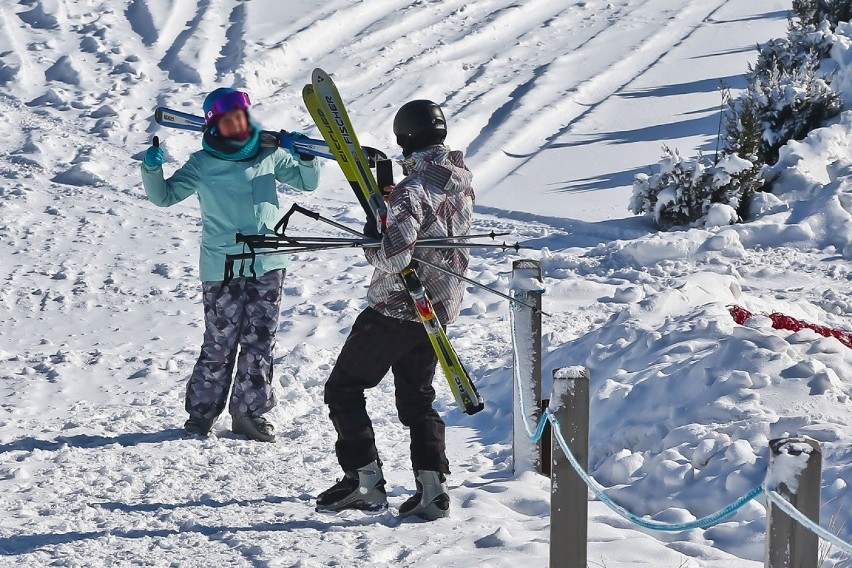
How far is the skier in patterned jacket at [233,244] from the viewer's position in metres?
5.17

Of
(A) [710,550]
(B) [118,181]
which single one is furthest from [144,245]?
(A) [710,550]

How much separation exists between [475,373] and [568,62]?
9883 millimetres

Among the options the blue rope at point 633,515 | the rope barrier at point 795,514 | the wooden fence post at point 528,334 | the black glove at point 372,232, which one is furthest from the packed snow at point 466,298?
the rope barrier at point 795,514

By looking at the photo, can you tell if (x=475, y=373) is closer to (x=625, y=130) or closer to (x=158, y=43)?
(x=625, y=130)

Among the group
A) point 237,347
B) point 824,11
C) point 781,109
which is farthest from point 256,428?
point 824,11

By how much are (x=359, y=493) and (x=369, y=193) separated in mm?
1230

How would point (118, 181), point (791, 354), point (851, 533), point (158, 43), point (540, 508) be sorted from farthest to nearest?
point (158, 43), point (118, 181), point (791, 354), point (540, 508), point (851, 533)

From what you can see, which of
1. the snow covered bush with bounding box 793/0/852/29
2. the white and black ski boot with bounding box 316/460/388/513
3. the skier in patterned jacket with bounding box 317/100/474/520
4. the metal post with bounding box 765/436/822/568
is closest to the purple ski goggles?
the skier in patterned jacket with bounding box 317/100/474/520

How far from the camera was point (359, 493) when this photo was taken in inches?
177

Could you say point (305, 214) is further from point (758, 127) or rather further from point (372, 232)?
point (758, 127)

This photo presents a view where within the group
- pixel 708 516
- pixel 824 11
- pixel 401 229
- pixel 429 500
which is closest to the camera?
pixel 708 516

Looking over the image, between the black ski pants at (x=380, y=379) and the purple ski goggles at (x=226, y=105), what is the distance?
1346mm

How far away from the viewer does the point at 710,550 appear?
4020 millimetres

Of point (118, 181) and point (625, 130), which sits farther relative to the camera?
point (625, 130)
